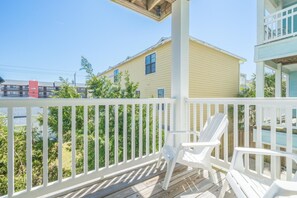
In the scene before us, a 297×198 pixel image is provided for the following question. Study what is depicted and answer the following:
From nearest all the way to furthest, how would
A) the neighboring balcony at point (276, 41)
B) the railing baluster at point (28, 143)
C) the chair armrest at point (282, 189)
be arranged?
the chair armrest at point (282, 189), the railing baluster at point (28, 143), the neighboring balcony at point (276, 41)

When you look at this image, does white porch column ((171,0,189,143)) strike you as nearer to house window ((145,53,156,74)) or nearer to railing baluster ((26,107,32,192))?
railing baluster ((26,107,32,192))

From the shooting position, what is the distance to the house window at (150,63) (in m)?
10.2

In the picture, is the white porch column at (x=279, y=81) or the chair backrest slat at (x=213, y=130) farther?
the white porch column at (x=279, y=81)

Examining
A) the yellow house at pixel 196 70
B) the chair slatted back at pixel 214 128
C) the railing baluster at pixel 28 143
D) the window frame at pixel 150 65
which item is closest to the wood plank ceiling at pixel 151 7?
the chair slatted back at pixel 214 128

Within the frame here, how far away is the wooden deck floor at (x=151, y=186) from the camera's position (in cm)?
202

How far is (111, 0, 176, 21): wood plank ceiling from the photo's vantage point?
3193 mm

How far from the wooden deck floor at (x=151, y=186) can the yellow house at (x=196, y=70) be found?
700 cm

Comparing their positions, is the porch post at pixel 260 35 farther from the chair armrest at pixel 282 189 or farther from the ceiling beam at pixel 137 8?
the chair armrest at pixel 282 189

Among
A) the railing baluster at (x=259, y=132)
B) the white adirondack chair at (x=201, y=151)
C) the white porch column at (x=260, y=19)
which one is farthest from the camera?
the white porch column at (x=260, y=19)

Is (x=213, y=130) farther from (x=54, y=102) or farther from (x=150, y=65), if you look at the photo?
(x=150, y=65)

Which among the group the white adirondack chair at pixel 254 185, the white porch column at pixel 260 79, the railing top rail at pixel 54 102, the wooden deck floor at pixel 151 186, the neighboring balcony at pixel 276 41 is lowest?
the wooden deck floor at pixel 151 186

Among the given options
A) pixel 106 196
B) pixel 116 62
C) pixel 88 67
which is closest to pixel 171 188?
pixel 106 196

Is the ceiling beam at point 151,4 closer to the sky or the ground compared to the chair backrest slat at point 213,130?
closer to the sky

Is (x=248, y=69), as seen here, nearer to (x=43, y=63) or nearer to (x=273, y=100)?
(x=273, y=100)
